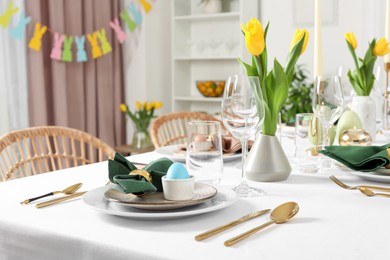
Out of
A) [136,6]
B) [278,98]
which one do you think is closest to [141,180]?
[278,98]

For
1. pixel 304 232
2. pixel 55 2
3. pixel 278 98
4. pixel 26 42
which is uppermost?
pixel 55 2

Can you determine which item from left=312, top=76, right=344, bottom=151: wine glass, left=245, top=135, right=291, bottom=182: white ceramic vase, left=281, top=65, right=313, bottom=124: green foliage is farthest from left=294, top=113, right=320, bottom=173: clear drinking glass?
left=281, top=65, right=313, bottom=124: green foliage

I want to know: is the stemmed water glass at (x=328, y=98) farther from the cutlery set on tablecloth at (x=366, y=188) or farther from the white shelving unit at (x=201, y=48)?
the white shelving unit at (x=201, y=48)

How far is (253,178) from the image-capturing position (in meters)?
1.30

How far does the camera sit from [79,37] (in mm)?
3699

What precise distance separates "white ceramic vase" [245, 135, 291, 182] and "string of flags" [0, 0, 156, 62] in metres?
2.34

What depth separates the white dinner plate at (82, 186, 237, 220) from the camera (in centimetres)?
91

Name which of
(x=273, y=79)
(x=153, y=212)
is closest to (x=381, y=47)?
(x=273, y=79)

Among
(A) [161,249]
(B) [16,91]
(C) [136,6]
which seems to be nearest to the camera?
(A) [161,249]

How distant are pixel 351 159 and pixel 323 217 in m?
0.41

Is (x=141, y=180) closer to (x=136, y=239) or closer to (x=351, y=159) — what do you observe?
(x=136, y=239)

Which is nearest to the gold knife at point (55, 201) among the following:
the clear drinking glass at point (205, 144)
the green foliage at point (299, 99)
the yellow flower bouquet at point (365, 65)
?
the clear drinking glass at point (205, 144)

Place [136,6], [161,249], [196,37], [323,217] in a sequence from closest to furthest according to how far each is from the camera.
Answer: [161,249] < [323,217] < [136,6] < [196,37]

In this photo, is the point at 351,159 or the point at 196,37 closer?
the point at 351,159
